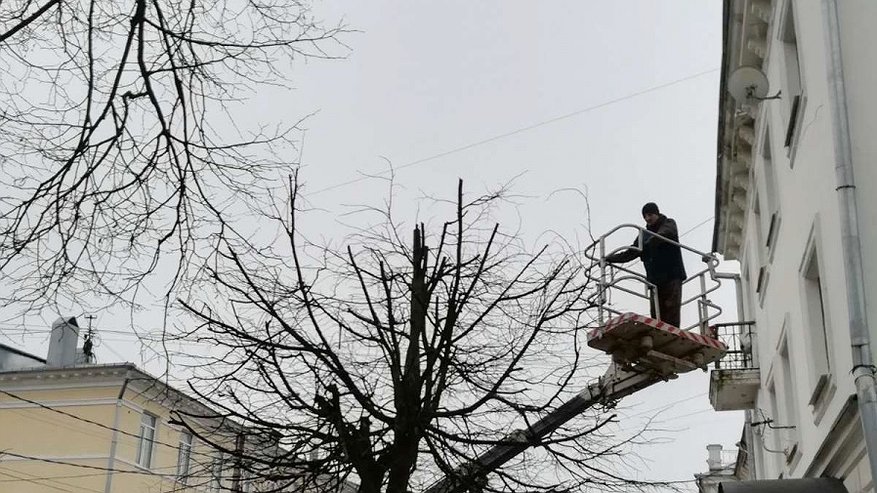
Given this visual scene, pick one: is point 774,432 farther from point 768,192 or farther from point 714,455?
point 714,455

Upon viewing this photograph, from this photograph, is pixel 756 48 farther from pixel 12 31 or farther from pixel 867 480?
pixel 12 31

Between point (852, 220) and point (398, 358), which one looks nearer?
point (398, 358)

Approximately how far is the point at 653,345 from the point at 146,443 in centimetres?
2550

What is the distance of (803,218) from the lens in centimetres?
1395

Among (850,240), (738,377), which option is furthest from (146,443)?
(850,240)

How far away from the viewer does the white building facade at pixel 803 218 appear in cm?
1084

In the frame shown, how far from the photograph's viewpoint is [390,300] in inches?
365

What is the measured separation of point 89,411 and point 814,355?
27416 millimetres

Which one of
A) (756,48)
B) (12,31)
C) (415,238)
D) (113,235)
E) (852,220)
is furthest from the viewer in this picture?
(756,48)

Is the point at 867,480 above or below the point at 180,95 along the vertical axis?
below

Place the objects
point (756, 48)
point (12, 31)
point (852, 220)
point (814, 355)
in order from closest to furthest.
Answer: point (12, 31) < point (852, 220) < point (814, 355) < point (756, 48)

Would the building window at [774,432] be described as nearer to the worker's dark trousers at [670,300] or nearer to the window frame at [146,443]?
the worker's dark trousers at [670,300]

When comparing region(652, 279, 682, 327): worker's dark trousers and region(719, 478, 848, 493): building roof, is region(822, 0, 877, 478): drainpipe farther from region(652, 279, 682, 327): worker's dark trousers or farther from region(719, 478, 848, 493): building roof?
region(652, 279, 682, 327): worker's dark trousers

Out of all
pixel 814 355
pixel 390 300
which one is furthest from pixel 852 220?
pixel 390 300
